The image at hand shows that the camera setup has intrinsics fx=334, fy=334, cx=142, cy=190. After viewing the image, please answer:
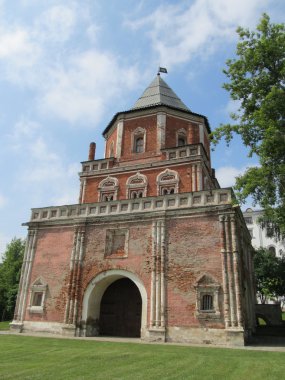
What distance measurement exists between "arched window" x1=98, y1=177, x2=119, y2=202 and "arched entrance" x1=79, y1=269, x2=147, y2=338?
19.0 feet

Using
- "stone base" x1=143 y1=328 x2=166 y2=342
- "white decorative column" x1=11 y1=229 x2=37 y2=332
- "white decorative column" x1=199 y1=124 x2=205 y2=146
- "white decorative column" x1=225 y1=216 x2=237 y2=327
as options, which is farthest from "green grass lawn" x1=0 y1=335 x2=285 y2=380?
"white decorative column" x1=199 y1=124 x2=205 y2=146

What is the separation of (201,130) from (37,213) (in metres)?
13.0

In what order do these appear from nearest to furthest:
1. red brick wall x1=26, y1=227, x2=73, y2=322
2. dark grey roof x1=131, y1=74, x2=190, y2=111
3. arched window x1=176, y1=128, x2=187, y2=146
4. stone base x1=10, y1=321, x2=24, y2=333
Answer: red brick wall x1=26, y1=227, x2=73, y2=322
stone base x1=10, y1=321, x2=24, y2=333
arched window x1=176, y1=128, x2=187, y2=146
dark grey roof x1=131, y1=74, x2=190, y2=111

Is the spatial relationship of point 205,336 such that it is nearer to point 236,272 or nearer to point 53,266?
point 236,272

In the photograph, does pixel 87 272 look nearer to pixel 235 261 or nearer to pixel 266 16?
pixel 235 261

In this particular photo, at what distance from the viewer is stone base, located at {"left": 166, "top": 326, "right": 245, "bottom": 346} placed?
1472 centimetres

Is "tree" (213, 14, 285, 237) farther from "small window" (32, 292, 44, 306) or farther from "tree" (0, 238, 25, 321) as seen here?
"tree" (0, 238, 25, 321)

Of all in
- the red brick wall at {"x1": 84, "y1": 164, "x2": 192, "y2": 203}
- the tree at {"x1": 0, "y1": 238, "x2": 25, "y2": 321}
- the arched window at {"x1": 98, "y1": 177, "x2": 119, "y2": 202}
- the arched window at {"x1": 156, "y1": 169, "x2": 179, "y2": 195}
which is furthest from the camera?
the tree at {"x1": 0, "y1": 238, "x2": 25, "y2": 321}

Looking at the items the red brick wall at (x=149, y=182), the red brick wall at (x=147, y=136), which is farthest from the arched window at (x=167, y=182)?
the red brick wall at (x=147, y=136)

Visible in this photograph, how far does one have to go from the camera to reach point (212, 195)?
58.3 feet

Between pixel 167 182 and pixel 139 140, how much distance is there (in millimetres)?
4619

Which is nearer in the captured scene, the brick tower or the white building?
the brick tower

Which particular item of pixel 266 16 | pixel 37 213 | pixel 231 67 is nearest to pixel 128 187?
pixel 37 213

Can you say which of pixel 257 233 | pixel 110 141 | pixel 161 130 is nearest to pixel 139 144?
pixel 161 130
